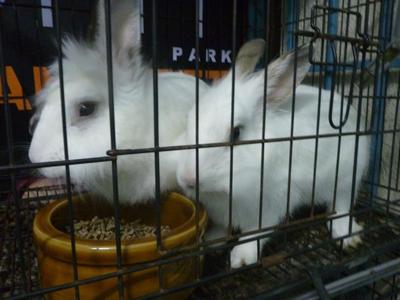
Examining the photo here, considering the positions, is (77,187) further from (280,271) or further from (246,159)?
(280,271)

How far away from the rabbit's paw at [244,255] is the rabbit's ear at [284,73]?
0.47 metres

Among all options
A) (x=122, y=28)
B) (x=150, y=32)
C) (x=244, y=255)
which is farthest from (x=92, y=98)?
(x=150, y=32)

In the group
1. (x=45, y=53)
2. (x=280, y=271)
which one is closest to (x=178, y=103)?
(x=280, y=271)

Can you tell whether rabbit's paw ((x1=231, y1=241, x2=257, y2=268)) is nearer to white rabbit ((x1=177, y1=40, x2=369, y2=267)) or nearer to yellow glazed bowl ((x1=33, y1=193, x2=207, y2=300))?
white rabbit ((x1=177, y1=40, x2=369, y2=267))

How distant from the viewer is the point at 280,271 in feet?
3.49

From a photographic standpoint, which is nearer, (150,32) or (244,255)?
(244,255)

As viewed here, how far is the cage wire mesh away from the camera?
71cm

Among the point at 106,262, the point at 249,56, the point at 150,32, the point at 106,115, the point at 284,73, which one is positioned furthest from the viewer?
the point at 150,32

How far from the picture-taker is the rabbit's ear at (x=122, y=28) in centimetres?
91

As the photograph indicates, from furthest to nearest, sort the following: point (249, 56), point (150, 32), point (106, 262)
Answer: point (150, 32)
point (249, 56)
point (106, 262)

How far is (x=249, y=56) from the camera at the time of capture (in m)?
1.20

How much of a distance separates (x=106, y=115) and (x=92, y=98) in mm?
60

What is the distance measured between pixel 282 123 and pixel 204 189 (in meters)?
0.36

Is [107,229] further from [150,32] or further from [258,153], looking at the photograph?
[150,32]
